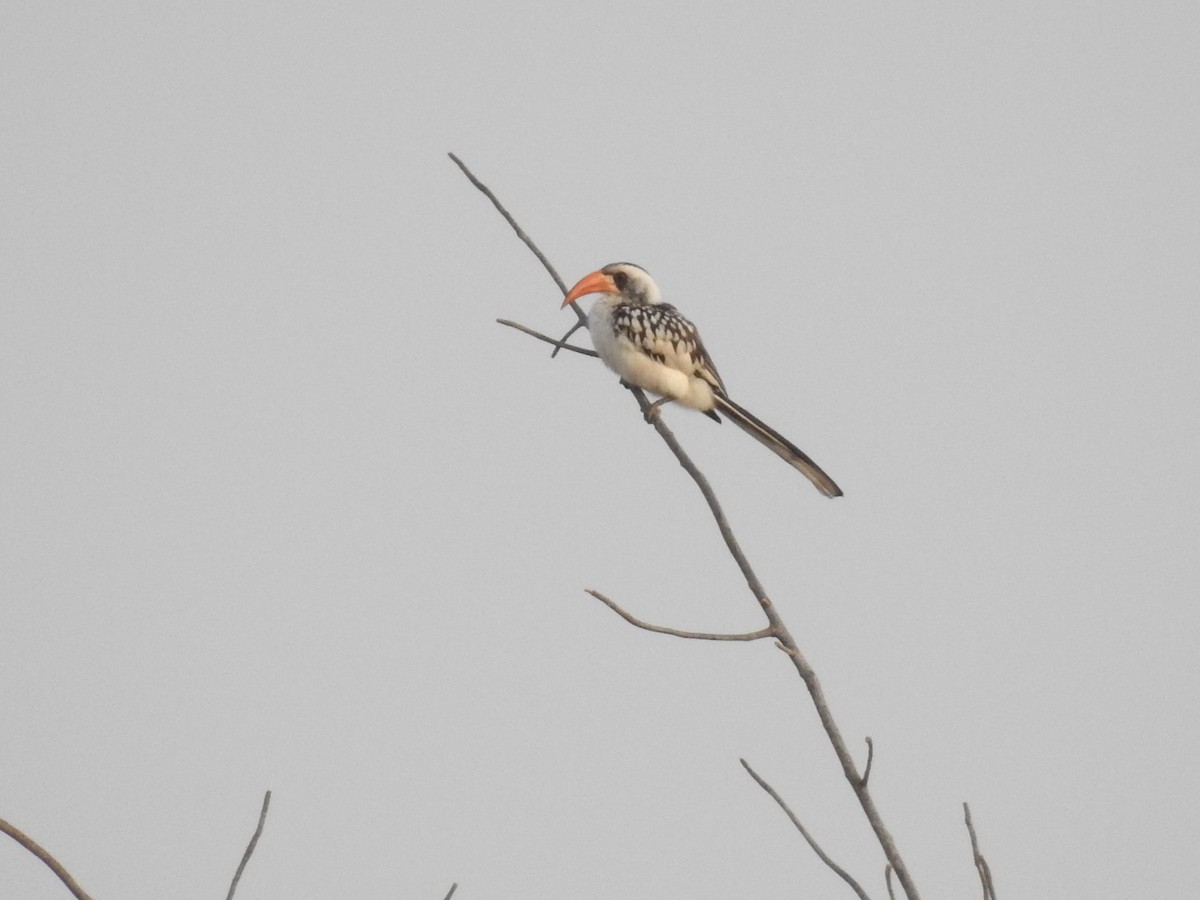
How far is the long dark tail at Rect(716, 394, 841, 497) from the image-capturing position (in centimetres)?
374

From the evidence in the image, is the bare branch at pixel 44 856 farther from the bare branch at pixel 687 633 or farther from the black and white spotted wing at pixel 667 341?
the black and white spotted wing at pixel 667 341

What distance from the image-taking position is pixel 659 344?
5016 mm

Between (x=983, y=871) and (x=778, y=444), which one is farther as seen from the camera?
(x=778, y=444)

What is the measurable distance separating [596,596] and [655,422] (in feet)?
2.26

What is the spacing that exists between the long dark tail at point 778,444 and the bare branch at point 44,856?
105 inches

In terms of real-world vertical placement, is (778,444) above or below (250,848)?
above

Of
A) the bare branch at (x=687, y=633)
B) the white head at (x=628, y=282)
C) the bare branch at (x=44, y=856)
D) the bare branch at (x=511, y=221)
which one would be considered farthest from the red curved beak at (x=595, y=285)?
the bare branch at (x=44, y=856)

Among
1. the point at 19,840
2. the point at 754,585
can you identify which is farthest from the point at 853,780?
the point at 19,840

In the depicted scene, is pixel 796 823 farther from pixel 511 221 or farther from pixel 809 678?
pixel 511 221

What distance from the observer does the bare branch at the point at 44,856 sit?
4.68 feet

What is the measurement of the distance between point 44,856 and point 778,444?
2.94 metres

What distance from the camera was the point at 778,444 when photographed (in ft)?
13.3

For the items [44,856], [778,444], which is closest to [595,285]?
[778,444]

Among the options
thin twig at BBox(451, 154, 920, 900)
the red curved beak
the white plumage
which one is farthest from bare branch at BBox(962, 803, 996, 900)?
the red curved beak
